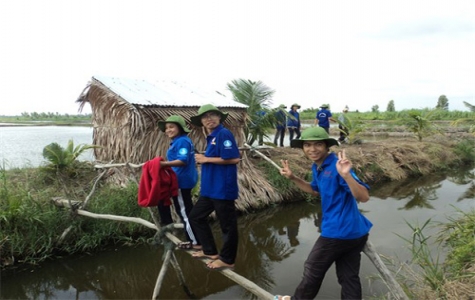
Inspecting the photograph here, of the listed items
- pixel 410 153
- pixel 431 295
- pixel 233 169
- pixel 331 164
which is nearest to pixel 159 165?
pixel 233 169

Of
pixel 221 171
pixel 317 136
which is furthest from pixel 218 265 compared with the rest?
pixel 317 136

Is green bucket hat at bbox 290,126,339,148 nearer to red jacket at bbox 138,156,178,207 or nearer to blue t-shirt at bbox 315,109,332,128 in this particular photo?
red jacket at bbox 138,156,178,207

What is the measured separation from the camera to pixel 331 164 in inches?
90.3

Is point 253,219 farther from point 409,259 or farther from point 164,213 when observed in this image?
point 164,213

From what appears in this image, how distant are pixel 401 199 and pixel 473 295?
6.22 meters

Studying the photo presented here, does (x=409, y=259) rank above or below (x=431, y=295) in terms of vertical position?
below

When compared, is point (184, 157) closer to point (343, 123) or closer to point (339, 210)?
point (339, 210)

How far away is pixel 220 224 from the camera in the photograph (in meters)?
3.01

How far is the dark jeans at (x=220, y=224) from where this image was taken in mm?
2951

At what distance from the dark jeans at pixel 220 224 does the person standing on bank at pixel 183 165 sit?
0.16 metres

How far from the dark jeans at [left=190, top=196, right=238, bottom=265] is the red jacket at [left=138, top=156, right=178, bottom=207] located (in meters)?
0.33

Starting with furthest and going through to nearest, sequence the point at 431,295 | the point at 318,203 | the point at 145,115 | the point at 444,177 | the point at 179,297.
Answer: the point at 444,177
the point at 318,203
the point at 145,115
the point at 179,297
the point at 431,295

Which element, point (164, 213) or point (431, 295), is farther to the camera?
point (164, 213)

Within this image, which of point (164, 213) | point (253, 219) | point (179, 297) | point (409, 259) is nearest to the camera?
point (164, 213)
